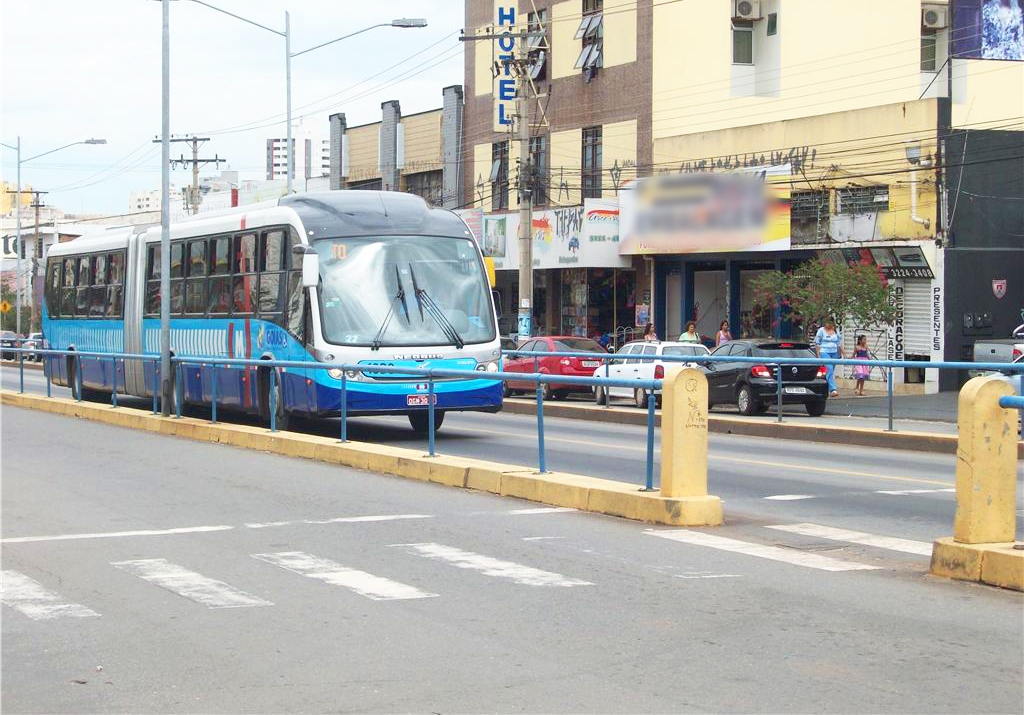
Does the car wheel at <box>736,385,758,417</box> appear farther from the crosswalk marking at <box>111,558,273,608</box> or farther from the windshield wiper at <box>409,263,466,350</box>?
the crosswalk marking at <box>111,558,273,608</box>

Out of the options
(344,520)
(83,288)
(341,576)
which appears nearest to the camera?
(341,576)

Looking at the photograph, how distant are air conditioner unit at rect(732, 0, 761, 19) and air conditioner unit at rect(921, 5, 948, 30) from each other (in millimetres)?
5420

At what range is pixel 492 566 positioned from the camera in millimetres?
9891

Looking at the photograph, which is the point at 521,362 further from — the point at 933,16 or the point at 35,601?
the point at 35,601

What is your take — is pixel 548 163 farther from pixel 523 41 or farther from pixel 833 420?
pixel 833 420

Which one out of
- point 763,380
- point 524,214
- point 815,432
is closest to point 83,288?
point 524,214

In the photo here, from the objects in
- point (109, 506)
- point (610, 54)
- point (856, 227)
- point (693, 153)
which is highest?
point (610, 54)

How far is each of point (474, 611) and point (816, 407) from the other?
1915 cm

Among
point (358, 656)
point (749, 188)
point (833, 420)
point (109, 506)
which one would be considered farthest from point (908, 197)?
point (358, 656)

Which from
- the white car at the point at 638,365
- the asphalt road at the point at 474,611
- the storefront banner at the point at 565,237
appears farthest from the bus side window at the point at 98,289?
the storefront banner at the point at 565,237

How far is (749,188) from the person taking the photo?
3956cm

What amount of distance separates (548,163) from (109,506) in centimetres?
3959

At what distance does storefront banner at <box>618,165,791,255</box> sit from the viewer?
38906 mm

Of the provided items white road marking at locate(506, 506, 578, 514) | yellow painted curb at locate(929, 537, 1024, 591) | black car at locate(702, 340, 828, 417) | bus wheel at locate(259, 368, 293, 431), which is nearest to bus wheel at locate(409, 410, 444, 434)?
bus wheel at locate(259, 368, 293, 431)
